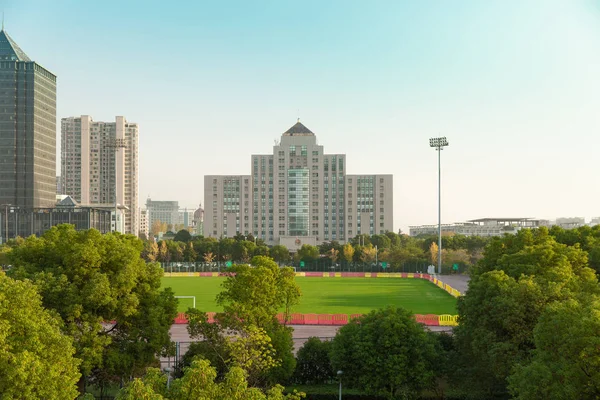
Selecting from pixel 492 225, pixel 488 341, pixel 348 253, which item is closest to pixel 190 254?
pixel 348 253

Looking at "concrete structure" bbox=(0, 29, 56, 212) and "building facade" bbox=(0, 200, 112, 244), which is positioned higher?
"concrete structure" bbox=(0, 29, 56, 212)

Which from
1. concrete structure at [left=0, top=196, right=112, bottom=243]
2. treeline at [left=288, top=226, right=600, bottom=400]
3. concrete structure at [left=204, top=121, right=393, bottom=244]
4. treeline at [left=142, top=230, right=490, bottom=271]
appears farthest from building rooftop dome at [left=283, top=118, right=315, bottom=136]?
treeline at [left=288, top=226, right=600, bottom=400]

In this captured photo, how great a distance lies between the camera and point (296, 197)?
429 feet

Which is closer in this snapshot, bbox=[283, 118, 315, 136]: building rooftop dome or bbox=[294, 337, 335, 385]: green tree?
bbox=[294, 337, 335, 385]: green tree

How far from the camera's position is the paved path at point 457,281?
6776cm

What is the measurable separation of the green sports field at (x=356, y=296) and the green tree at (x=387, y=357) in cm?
2331

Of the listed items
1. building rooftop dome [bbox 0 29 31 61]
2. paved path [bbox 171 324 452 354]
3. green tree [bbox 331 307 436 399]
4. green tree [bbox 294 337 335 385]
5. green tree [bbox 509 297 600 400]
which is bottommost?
paved path [bbox 171 324 452 354]

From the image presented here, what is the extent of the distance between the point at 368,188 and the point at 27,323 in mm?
121394

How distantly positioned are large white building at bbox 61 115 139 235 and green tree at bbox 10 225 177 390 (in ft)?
504

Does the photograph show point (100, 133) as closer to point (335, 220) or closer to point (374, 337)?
point (335, 220)

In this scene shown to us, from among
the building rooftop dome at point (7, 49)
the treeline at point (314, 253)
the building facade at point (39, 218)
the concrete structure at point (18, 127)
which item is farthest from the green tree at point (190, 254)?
the building rooftop dome at point (7, 49)

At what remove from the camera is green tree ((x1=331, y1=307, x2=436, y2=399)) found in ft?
72.4

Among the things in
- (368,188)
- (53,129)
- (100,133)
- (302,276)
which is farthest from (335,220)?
(100,133)

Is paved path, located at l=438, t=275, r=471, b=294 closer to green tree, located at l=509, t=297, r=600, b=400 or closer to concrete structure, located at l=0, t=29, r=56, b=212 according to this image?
green tree, located at l=509, t=297, r=600, b=400
